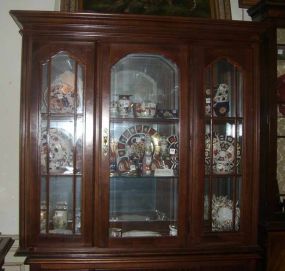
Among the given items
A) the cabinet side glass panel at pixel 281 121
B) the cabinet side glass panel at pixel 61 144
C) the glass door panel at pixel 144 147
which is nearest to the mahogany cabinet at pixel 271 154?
the cabinet side glass panel at pixel 281 121

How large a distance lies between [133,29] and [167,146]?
65 cm

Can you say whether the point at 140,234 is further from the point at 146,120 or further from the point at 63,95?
the point at 63,95

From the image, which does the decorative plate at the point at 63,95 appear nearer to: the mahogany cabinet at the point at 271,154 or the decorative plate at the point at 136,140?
the decorative plate at the point at 136,140

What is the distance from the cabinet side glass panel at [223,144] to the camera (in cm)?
192

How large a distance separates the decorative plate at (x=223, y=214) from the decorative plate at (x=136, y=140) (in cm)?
47

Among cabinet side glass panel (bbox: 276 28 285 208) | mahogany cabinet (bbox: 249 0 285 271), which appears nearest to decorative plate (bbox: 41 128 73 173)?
mahogany cabinet (bbox: 249 0 285 271)

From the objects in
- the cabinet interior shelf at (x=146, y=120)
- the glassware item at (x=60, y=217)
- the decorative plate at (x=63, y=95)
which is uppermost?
the decorative plate at (x=63, y=95)

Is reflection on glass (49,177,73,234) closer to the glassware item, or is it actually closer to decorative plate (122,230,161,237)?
the glassware item

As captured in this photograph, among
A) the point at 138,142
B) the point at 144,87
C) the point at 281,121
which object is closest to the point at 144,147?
the point at 138,142

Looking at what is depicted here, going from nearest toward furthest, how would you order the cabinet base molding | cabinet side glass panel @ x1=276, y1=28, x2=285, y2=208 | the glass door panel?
the cabinet base molding → the glass door panel → cabinet side glass panel @ x1=276, y1=28, x2=285, y2=208

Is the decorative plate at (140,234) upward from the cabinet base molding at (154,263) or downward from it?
upward

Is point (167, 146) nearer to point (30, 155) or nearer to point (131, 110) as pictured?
point (131, 110)

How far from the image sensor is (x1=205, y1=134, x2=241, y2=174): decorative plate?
195 centimetres

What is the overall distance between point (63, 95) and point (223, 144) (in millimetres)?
921
